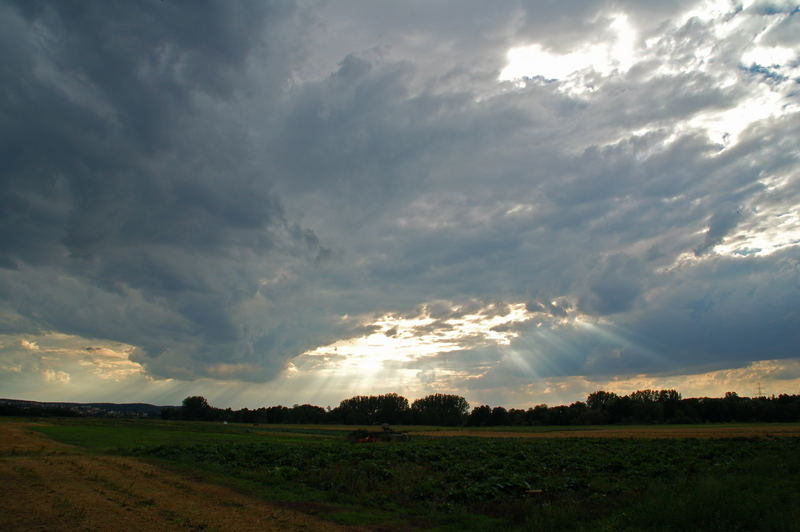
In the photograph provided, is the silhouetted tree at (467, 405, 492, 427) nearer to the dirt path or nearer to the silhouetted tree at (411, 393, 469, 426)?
the silhouetted tree at (411, 393, 469, 426)

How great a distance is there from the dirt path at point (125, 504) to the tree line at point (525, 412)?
134m

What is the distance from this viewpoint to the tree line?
119438 millimetres

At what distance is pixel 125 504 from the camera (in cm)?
1572

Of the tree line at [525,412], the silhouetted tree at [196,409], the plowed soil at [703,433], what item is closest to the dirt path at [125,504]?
the plowed soil at [703,433]

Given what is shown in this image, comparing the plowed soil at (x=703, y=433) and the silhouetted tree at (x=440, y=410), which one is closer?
the plowed soil at (x=703, y=433)

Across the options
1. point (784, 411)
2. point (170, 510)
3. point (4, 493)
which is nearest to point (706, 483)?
point (170, 510)

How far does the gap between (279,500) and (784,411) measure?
136 meters

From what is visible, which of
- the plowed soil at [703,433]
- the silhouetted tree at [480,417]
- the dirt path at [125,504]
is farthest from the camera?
the silhouetted tree at [480,417]

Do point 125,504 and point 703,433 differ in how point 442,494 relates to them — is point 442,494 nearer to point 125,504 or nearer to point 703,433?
point 125,504

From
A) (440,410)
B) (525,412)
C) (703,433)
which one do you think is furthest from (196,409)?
(703,433)

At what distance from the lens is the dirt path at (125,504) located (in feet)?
43.6

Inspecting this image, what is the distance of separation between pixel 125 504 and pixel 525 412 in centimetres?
16158

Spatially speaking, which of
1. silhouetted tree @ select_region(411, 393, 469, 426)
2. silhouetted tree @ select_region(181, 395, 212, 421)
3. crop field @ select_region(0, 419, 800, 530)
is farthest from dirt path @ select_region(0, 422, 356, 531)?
silhouetted tree @ select_region(181, 395, 212, 421)

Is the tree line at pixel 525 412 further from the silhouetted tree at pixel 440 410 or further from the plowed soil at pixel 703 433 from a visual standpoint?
the plowed soil at pixel 703 433
